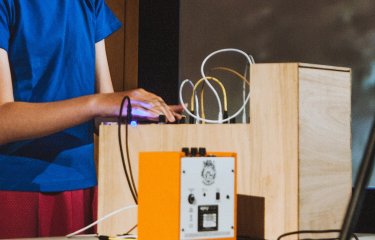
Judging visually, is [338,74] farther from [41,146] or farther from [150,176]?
[41,146]

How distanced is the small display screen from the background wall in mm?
1490

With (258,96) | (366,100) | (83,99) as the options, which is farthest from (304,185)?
(366,100)

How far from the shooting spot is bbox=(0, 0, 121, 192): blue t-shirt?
169 cm

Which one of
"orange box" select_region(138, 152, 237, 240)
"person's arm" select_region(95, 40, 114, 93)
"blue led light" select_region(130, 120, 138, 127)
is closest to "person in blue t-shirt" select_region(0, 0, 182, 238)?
"person's arm" select_region(95, 40, 114, 93)

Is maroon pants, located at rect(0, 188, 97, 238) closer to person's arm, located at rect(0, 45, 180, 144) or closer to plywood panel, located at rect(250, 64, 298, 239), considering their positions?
person's arm, located at rect(0, 45, 180, 144)

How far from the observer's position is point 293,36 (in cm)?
268

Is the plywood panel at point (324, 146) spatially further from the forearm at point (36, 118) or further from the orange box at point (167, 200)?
the forearm at point (36, 118)

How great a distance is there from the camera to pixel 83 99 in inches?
59.0

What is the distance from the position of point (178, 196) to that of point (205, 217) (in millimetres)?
65

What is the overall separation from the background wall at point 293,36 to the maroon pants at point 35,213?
1137 millimetres

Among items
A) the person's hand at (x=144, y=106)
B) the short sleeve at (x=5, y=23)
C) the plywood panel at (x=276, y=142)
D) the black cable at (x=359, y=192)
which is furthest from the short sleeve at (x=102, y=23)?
the black cable at (x=359, y=192)

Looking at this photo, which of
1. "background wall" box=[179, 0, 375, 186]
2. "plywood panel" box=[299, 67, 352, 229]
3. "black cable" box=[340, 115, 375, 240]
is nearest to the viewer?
"black cable" box=[340, 115, 375, 240]

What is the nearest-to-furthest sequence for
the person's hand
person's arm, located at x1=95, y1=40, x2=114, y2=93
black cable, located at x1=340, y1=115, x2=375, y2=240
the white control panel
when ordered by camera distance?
black cable, located at x1=340, y1=115, x2=375, y2=240 < the white control panel < the person's hand < person's arm, located at x1=95, y1=40, x2=114, y2=93

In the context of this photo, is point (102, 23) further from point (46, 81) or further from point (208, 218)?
point (208, 218)
